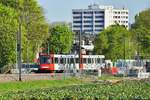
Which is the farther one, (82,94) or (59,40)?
(59,40)

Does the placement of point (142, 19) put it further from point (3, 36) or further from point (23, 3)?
point (3, 36)

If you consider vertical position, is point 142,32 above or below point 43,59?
above

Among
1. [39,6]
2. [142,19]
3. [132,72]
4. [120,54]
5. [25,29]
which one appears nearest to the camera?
[132,72]

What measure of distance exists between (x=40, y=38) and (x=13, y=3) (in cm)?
816

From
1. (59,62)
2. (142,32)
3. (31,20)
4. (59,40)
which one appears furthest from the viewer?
(142,32)

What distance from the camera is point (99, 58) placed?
302ft

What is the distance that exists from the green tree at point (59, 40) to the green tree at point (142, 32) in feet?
47.1

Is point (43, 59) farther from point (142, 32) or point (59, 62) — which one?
point (142, 32)

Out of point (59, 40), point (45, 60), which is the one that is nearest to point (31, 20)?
point (45, 60)

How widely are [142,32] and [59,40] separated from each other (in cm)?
1750

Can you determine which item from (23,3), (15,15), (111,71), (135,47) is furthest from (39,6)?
(135,47)

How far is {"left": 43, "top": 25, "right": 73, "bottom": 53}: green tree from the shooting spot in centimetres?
11833

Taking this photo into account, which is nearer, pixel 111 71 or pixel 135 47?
pixel 111 71

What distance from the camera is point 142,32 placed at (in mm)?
121938
